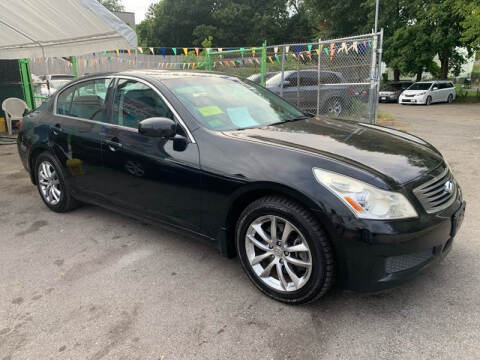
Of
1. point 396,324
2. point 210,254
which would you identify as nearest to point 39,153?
point 210,254

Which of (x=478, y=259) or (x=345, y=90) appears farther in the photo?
(x=345, y=90)

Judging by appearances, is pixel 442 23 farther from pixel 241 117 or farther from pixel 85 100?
pixel 85 100

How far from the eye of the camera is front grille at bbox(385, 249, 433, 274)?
2283 millimetres

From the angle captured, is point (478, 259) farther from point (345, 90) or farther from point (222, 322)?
point (345, 90)

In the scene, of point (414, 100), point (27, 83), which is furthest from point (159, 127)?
point (414, 100)

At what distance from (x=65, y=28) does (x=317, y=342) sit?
6.91 m

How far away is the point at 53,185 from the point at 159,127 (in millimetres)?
2229

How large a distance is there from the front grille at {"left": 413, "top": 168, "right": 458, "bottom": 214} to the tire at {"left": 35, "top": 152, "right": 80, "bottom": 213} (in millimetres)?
3563

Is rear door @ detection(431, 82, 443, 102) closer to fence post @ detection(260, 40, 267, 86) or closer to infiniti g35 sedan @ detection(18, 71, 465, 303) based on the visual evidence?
fence post @ detection(260, 40, 267, 86)

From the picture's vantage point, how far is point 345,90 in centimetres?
870

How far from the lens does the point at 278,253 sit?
2.62 meters

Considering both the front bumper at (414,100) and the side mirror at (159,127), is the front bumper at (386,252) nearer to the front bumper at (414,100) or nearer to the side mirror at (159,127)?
the side mirror at (159,127)

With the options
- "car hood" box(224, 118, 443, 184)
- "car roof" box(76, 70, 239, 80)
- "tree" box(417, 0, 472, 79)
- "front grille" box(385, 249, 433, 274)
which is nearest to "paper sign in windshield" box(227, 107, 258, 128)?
"car hood" box(224, 118, 443, 184)

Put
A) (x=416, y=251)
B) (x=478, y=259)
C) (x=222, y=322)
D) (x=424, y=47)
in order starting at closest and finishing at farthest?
(x=416, y=251) → (x=222, y=322) → (x=478, y=259) → (x=424, y=47)
